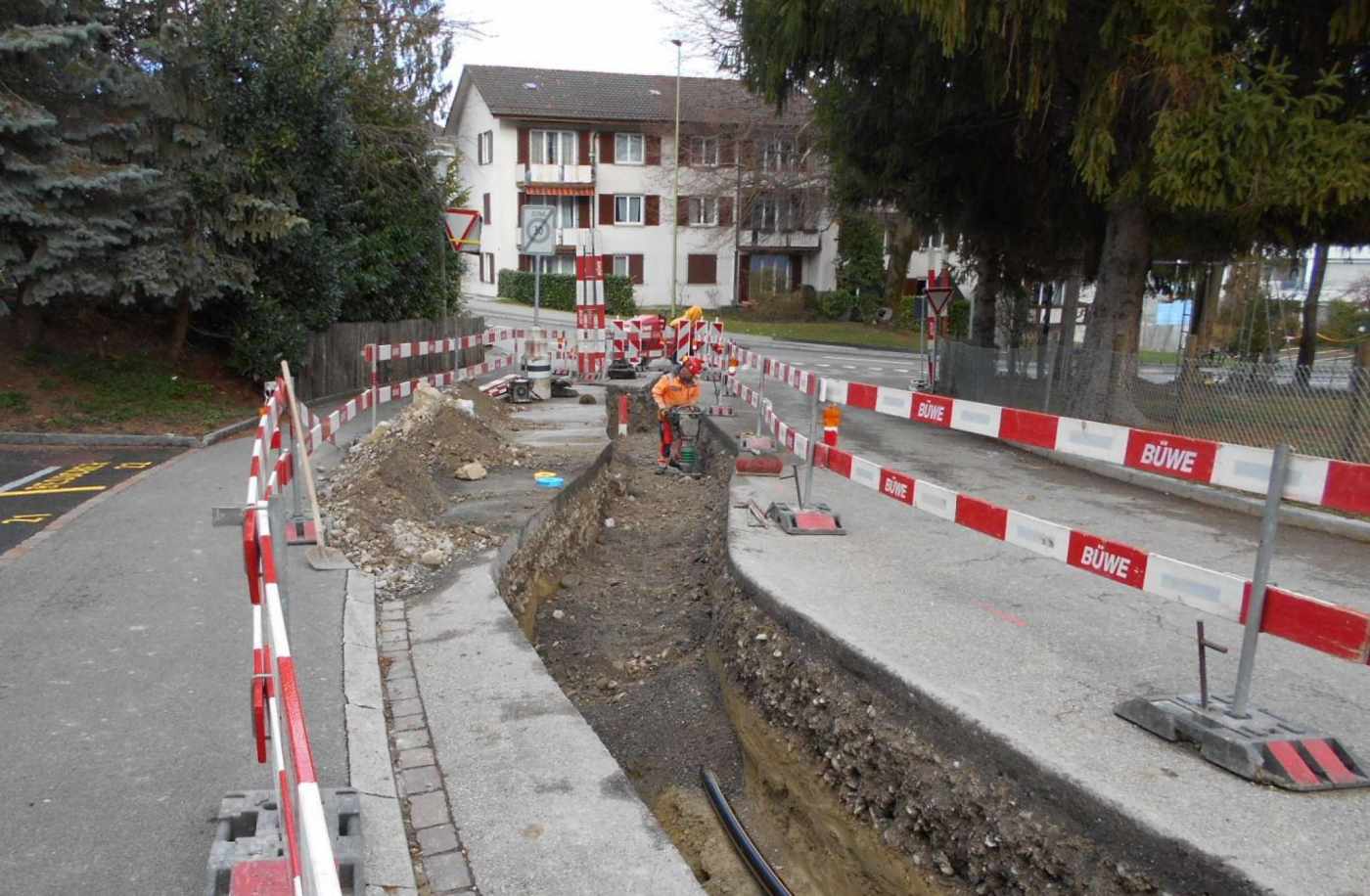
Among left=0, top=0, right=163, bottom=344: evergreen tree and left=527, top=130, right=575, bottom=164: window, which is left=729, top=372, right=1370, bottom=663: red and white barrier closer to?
left=0, top=0, right=163, bottom=344: evergreen tree

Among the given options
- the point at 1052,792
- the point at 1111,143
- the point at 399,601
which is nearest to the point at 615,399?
the point at 1111,143

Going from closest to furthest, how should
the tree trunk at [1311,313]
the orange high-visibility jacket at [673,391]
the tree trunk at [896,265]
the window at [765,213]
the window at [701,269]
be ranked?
the orange high-visibility jacket at [673,391] < the tree trunk at [1311,313] < the tree trunk at [896,265] < the window at [765,213] < the window at [701,269]

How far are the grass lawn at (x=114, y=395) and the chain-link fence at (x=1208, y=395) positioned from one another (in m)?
11.8

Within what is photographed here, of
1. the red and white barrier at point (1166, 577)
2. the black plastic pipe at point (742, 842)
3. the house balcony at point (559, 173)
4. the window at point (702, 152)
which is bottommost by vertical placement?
the black plastic pipe at point (742, 842)

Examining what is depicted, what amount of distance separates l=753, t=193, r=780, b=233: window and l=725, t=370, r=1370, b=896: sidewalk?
1315 inches

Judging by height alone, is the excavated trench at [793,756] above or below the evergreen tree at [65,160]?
below

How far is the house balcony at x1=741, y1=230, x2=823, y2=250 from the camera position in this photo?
47.1 metres

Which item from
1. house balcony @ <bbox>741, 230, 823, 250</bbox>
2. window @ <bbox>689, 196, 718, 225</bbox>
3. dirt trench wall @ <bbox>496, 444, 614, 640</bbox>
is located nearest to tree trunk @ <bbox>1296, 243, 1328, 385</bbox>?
dirt trench wall @ <bbox>496, 444, 614, 640</bbox>

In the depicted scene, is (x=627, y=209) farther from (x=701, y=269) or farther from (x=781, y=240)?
(x=781, y=240)

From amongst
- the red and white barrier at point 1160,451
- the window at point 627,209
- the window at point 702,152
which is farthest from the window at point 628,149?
the red and white barrier at point 1160,451

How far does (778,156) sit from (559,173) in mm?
11383

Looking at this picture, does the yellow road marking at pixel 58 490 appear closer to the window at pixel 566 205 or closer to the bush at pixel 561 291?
the bush at pixel 561 291

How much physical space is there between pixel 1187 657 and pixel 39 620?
22.8 feet

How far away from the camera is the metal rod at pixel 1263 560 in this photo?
3.89 metres
